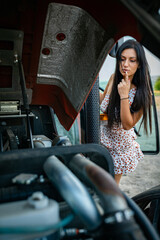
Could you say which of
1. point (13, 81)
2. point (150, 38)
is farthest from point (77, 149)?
point (13, 81)

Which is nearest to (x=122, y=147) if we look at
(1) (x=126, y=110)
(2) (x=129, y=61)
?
(1) (x=126, y=110)

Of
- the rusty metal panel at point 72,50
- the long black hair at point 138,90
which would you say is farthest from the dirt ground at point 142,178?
the rusty metal panel at point 72,50

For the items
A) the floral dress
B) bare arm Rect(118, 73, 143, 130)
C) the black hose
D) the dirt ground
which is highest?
bare arm Rect(118, 73, 143, 130)

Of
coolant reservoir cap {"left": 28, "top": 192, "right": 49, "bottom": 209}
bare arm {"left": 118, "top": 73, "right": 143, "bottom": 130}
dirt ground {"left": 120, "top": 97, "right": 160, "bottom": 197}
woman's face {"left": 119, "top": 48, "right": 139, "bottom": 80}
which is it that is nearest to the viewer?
coolant reservoir cap {"left": 28, "top": 192, "right": 49, "bottom": 209}

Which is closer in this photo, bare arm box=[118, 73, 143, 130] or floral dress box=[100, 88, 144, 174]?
bare arm box=[118, 73, 143, 130]

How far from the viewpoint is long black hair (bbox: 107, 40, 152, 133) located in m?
1.53

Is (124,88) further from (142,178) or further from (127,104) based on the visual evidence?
(142,178)

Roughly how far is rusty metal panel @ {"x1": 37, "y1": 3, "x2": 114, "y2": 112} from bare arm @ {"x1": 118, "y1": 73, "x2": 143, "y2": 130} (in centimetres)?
44

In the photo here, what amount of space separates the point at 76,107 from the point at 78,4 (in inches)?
20.1

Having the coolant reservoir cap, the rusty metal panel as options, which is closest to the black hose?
the coolant reservoir cap

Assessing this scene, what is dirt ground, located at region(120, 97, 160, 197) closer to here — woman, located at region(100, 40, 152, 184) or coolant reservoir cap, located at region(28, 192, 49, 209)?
woman, located at region(100, 40, 152, 184)

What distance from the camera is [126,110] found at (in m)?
1.45

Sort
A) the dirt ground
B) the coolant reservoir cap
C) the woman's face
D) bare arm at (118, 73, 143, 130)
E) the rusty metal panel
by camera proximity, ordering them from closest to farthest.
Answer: the coolant reservoir cap → the rusty metal panel → bare arm at (118, 73, 143, 130) → the woman's face → the dirt ground

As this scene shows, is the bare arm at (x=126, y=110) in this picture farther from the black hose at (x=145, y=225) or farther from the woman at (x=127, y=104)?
the black hose at (x=145, y=225)
